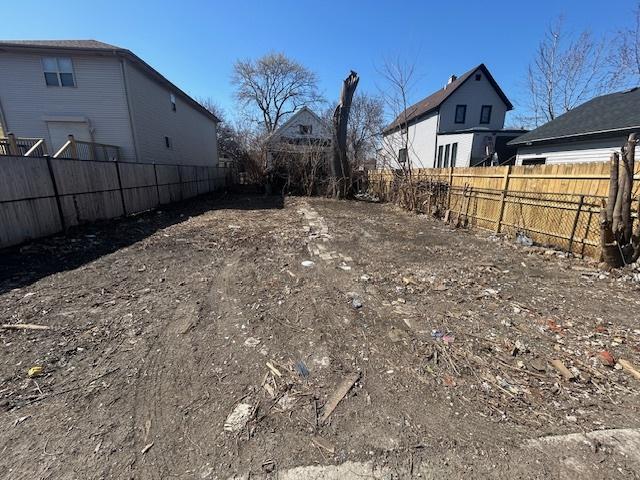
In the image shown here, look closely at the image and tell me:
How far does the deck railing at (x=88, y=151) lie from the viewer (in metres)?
9.28

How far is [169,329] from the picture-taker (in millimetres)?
2922

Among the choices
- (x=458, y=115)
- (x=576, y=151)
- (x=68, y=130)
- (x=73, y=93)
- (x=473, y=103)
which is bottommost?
(x=576, y=151)

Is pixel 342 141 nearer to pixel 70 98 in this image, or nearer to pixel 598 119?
pixel 598 119

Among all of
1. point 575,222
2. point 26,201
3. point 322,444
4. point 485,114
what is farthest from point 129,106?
point 485,114

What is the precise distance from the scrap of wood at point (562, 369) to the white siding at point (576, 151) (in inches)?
405

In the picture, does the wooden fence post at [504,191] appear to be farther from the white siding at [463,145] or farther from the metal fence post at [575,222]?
the white siding at [463,145]

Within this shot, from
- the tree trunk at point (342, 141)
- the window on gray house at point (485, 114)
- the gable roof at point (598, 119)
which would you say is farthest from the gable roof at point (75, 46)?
the window on gray house at point (485, 114)

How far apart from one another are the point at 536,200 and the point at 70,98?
1666 cm

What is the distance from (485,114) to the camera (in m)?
19.7

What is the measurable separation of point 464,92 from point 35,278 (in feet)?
75.0

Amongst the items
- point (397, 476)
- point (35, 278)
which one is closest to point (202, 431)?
point (397, 476)

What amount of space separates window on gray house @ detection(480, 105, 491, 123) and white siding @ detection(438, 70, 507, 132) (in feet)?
0.65

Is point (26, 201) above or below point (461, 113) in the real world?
below

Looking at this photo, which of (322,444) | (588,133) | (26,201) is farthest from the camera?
(588,133)
